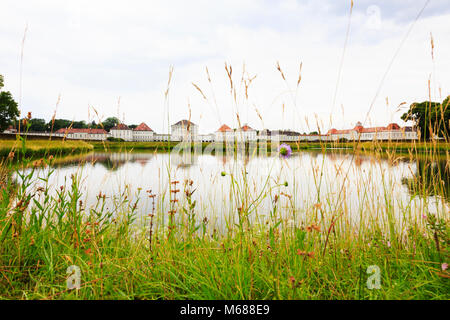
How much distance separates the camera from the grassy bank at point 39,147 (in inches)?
83.7

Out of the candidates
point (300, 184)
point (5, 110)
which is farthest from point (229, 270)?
point (5, 110)

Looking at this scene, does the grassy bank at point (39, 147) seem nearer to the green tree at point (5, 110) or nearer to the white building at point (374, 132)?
the white building at point (374, 132)

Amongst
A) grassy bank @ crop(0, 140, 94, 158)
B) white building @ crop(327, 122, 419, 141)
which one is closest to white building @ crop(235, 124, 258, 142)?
white building @ crop(327, 122, 419, 141)

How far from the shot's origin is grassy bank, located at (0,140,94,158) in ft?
6.98

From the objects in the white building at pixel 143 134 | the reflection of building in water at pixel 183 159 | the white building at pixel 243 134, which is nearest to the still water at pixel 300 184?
the reflection of building in water at pixel 183 159

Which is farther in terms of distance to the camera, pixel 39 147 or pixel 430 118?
pixel 39 147

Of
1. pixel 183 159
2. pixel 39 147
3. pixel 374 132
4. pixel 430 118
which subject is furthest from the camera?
pixel 39 147

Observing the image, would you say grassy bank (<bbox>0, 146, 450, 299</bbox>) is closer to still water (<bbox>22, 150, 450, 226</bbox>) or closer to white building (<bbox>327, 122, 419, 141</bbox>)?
still water (<bbox>22, 150, 450, 226</bbox>)

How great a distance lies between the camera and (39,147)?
12.7 meters

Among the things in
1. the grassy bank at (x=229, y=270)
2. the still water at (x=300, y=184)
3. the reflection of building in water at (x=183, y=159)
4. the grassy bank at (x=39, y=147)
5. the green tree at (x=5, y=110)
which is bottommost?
the grassy bank at (x=229, y=270)

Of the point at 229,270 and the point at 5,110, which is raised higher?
the point at 5,110

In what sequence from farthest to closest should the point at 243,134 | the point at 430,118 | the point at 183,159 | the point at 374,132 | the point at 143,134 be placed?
the point at 143,134
the point at 374,132
the point at 430,118
the point at 243,134
the point at 183,159

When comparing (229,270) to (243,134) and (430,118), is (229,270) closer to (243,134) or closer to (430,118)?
(243,134)
